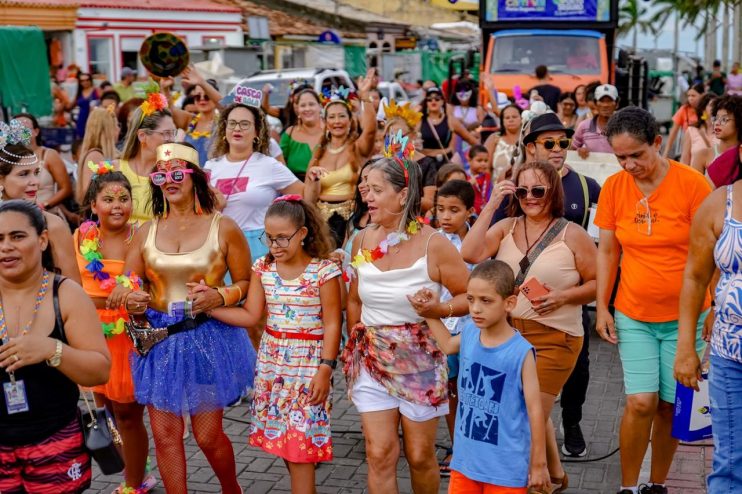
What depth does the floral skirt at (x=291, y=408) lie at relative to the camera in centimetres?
500

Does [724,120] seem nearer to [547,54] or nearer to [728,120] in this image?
[728,120]

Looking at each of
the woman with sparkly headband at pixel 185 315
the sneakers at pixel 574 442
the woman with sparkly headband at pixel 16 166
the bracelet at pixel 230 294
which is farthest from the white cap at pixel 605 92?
the woman with sparkly headband at pixel 16 166

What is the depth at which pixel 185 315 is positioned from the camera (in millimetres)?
5145

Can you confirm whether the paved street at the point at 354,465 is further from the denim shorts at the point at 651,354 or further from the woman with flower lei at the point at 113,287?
the denim shorts at the point at 651,354

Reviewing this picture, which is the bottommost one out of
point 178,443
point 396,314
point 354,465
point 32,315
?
point 354,465

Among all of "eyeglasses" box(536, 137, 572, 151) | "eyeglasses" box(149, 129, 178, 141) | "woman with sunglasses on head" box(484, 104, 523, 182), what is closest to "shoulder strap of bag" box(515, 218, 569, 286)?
"eyeglasses" box(536, 137, 572, 151)

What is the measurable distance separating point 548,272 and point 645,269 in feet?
1.59

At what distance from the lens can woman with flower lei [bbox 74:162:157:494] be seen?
217 inches

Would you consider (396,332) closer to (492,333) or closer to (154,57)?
(492,333)

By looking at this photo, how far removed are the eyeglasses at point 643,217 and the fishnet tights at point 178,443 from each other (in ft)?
7.57

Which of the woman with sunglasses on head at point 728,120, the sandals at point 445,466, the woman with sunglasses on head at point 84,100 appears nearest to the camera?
the sandals at point 445,466

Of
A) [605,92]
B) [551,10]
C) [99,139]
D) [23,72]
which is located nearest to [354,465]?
[99,139]

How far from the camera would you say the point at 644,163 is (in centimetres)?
505

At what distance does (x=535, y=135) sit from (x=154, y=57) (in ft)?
12.2
